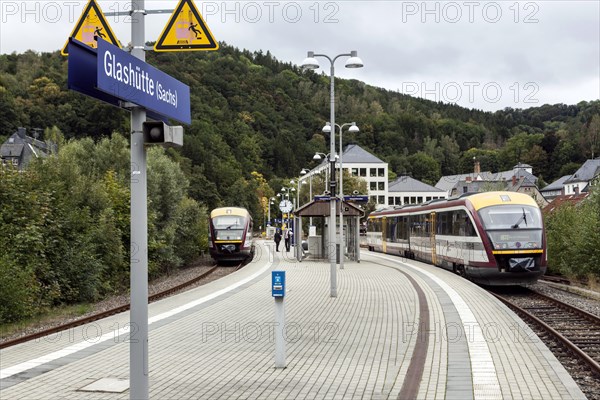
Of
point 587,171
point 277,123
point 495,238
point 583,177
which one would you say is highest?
point 277,123

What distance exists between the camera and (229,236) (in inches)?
1436

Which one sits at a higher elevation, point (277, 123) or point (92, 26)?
point (277, 123)

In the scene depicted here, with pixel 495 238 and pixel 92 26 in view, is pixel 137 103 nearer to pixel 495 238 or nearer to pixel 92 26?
pixel 92 26

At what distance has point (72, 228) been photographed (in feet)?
68.3

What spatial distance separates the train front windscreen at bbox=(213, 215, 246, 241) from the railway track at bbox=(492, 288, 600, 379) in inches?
683

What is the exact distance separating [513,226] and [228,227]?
18280 mm

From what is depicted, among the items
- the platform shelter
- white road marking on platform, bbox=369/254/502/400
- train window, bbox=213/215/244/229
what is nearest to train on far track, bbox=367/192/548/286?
the platform shelter

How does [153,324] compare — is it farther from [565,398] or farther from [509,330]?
[565,398]

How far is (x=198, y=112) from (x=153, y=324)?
337ft

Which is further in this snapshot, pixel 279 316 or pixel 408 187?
pixel 408 187

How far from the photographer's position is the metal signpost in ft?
17.5

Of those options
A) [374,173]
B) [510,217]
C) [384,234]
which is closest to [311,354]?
[510,217]

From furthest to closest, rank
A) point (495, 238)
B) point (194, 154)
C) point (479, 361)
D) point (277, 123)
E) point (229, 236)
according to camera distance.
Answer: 1. point (277, 123)
2. point (194, 154)
3. point (229, 236)
4. point (495, 238)
5. point (479, 361)

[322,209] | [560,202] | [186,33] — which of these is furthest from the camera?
[560,202]
